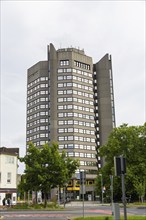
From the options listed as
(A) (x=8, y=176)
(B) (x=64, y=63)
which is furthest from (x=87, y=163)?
(A) (x=8, y=176)

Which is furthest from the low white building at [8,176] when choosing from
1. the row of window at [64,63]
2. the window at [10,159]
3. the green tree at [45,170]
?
the row of window at [64,63]

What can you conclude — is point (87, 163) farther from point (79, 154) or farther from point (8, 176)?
point (8, 176)

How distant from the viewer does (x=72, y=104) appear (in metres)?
132

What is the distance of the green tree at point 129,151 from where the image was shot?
62188 millimetres

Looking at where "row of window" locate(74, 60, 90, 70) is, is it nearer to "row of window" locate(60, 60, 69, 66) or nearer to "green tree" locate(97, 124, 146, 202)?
"row of window" locate(60, 60, 69, 66)

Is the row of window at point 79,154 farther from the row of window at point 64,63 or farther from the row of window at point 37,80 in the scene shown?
the row of window at point 64,63

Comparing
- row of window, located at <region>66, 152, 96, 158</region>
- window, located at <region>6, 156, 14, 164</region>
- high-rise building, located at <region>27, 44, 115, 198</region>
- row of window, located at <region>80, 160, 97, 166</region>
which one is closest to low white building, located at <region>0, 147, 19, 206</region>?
window, located at <region>6, 156, 14, 164</region>

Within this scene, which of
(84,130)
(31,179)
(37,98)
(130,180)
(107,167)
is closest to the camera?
(31,179)

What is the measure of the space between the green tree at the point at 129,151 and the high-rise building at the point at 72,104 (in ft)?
194

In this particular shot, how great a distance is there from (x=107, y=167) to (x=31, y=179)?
21.4 meters

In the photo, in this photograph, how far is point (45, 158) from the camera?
4894cm

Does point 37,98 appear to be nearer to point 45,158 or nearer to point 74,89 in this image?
point 74,89

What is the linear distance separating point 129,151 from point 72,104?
226 feet

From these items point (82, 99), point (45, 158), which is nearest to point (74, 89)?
point (82, 99)
